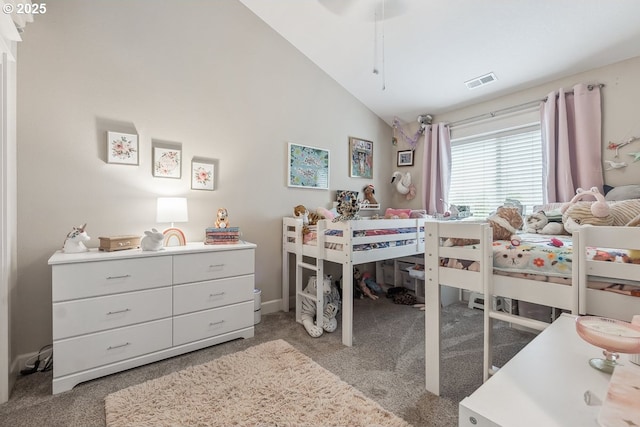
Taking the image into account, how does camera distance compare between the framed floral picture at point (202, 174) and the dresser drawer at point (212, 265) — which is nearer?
the dresser drawer at point (212, 265)

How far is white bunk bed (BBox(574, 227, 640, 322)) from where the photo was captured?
1056 mm

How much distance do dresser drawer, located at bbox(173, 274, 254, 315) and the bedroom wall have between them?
55cm

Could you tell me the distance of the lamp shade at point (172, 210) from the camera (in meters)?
2.09

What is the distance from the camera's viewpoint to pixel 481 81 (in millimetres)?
2781

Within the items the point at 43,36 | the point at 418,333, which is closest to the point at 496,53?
the point at 418,333

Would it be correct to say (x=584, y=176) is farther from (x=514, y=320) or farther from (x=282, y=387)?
(x=282, y=387)

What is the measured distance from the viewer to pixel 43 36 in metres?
1.82

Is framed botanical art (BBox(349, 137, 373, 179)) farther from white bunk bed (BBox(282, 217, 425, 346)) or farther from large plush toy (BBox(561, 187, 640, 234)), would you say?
large plush toy (BBox(561, 187, 640, 234))

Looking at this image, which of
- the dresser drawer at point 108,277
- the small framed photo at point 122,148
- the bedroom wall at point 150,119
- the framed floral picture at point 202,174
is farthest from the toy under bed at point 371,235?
the small framed photo at point 122,148

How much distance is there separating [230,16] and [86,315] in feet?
8.62

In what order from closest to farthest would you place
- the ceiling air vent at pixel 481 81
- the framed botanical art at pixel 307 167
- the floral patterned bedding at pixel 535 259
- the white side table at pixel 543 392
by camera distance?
the white side table at pixel 543 392, the floral patterned bedding at pixel 535 259, the ceiling air vent at pixel 481 81, the framed botanical art at pixel 307 167

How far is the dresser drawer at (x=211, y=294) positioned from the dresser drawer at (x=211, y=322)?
0.14 ft

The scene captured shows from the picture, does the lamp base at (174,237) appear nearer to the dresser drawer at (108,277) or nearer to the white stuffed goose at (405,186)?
the dresser drawer at (108,277)

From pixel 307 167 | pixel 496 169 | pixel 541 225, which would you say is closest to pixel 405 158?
pixel 496 169
